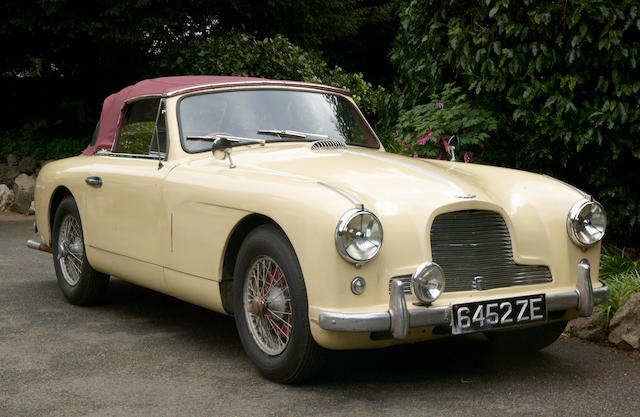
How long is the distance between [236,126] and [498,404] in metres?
2.46

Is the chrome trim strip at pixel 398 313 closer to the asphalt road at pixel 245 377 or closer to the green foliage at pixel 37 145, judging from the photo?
the asphalt road at pixel 245 377

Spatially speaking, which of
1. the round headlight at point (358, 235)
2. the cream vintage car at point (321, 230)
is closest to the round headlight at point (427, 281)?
the cream vintage car at point (321, 230)

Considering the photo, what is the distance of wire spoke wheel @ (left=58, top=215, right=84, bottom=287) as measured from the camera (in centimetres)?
641

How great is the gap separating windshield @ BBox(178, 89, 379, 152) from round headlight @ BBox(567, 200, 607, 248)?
5.92 feet

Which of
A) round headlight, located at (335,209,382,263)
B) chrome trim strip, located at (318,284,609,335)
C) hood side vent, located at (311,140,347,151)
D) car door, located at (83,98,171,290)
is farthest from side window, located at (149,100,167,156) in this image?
chrome trim strip, located at (318,284,609,335)

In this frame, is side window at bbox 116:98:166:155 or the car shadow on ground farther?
side window at bbox 116:98:166:155

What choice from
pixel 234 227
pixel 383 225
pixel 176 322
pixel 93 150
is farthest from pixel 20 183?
pixel 383 225

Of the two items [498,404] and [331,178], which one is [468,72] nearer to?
[331,178]

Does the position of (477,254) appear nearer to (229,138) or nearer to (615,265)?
(229,138)

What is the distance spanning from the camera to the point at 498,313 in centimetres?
404

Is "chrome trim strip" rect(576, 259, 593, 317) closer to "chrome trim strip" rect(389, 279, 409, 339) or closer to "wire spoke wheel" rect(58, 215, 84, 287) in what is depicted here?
"chrome trim strip" rect(389, 279, 409, 339)

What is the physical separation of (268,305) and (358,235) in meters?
0.75

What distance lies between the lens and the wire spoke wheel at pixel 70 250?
6414mm

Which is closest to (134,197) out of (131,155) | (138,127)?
(131,155)
